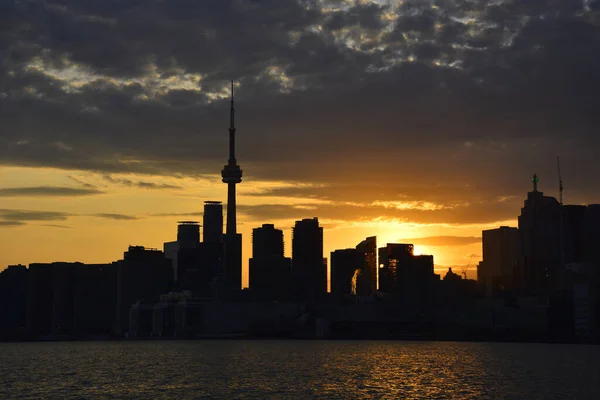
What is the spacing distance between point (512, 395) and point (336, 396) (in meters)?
33.7

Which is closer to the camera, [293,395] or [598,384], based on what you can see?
[293,395]

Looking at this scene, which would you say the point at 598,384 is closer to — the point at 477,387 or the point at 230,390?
the point at 477,387

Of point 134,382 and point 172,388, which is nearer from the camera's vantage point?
point 172,388

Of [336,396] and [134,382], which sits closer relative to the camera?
[336,396]

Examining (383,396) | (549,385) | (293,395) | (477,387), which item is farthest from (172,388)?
(549,385)

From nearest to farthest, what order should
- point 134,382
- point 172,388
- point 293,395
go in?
point 293,395 < point 172,388 < point 134,382

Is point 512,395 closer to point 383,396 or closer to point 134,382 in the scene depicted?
point 383,396

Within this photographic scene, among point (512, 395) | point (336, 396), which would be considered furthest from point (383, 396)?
point (512, 395)

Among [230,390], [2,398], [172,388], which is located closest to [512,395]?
[230,390]

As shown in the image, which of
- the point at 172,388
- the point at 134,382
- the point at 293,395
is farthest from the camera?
the point at 134,382

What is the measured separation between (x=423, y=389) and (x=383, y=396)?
18.8 m

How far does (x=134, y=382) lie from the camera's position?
19875 centimetres

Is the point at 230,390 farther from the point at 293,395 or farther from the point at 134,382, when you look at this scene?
the point at 134,382

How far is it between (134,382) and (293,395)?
49.6 m
